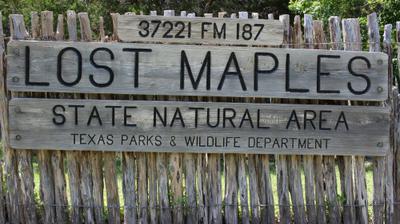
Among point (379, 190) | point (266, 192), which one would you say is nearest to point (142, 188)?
point (266, 192)

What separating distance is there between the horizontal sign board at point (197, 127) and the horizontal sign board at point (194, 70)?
0.13 meters

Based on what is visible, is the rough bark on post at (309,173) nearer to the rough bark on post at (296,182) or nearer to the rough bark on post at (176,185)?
the rough bark on post at (296,182)

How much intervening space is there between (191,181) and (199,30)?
4.49 feet

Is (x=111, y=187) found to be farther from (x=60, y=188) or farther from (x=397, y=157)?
(x=397, y=157)

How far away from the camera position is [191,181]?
4984mm

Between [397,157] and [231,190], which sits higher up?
[397,157]

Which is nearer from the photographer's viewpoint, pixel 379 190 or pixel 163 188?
pixel 163 188

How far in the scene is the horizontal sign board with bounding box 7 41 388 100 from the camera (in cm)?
472

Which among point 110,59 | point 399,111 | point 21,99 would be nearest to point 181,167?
point 110,59

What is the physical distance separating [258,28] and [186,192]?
1623 mm

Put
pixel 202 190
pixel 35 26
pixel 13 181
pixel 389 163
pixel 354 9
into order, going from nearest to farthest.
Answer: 1. pixel 35 26
2. pixel 13 181
3. pixel 202 190
4. pixel 389 163
5. pixel 354 9

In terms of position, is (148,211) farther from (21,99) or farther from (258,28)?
(258,28)

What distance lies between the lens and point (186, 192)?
4996 mm

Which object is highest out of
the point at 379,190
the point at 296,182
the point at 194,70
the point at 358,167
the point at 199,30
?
the point at 199,30
